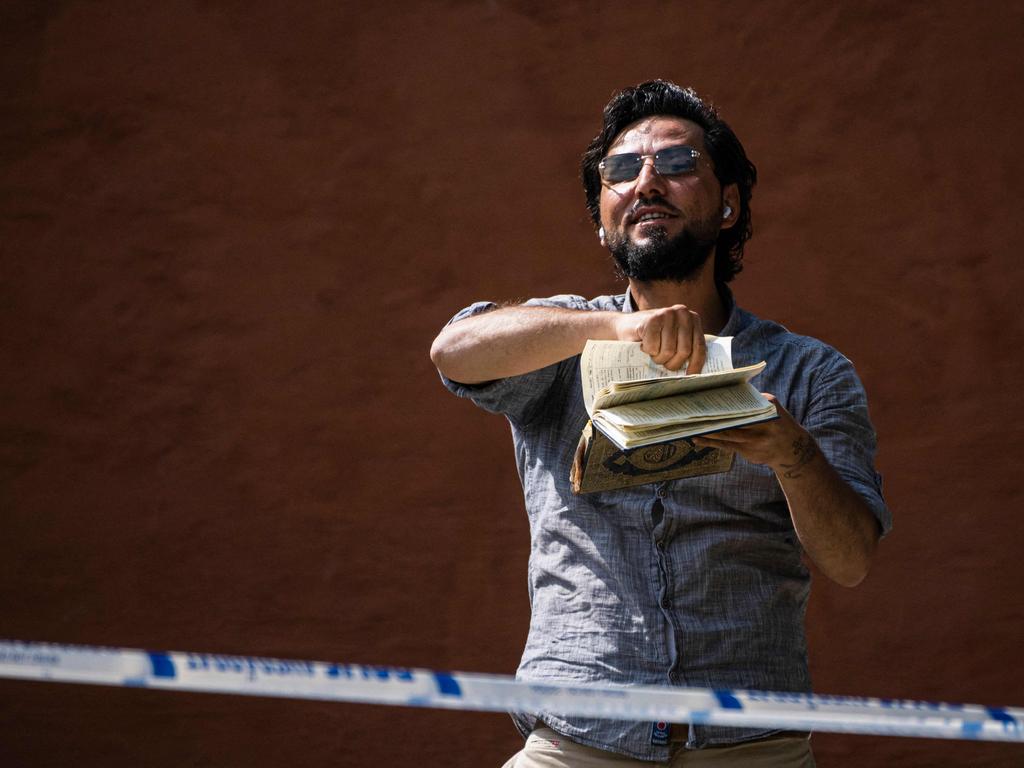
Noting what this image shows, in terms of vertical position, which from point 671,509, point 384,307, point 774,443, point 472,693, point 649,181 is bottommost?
point 472,693

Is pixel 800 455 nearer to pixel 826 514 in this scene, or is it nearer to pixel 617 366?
pixel 826 514

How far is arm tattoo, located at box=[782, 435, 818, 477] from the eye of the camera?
183 centimetres

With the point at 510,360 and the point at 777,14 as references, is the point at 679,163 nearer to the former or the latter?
the point at 510,360

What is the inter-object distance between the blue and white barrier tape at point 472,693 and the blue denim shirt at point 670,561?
0.31m

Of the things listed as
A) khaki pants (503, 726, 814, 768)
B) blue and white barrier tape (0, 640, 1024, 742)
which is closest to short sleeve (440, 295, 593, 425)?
khaki pants (503, 726, 814, 768)

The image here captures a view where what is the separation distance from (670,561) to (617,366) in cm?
36

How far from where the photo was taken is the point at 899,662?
3.56 m

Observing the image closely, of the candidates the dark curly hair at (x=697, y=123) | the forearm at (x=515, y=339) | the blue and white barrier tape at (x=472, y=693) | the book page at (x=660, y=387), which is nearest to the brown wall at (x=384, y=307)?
the dark curly hair at (x=697, y=123)

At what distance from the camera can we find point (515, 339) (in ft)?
6.41

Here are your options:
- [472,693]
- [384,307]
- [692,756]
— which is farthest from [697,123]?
[384,307]

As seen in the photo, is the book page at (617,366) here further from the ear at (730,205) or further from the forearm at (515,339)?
the ear at (730,205)

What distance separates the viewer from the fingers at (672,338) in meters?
1.77

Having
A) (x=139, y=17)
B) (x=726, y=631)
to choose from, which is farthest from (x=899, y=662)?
(x=139, y=17)

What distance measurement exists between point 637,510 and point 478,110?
2.12 meters
